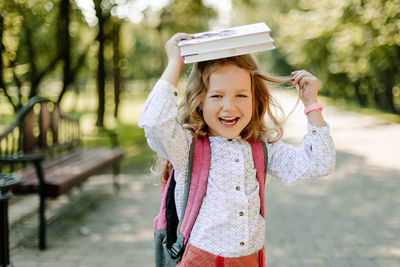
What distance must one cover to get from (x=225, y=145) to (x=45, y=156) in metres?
2.93

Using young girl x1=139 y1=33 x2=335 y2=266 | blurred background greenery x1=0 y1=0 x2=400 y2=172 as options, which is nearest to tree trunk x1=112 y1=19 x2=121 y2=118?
blurred background greenery x1=0 y1=0 x2=400 y2=172

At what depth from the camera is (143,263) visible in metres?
3.51

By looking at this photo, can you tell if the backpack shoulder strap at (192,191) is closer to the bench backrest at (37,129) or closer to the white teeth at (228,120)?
the white teeth at (228,120)

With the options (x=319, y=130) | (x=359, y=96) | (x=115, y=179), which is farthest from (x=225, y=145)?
(x=359, y=96)

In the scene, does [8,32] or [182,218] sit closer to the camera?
[182,218]

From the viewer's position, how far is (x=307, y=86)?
1814mm

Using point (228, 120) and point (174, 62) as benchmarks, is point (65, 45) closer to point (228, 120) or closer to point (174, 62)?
point (174, 62)

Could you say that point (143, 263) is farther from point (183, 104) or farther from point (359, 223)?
point (359, 223)

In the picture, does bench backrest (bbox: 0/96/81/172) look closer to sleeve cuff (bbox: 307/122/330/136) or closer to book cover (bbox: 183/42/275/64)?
book cover (bbox: 183/42/275/64)

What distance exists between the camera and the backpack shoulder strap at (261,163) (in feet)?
5.83

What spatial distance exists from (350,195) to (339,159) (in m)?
2.82

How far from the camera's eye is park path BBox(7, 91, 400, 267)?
3.60 metres

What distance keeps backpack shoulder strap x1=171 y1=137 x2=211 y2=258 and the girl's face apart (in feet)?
0.43

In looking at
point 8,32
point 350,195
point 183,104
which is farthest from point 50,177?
point 8,32
